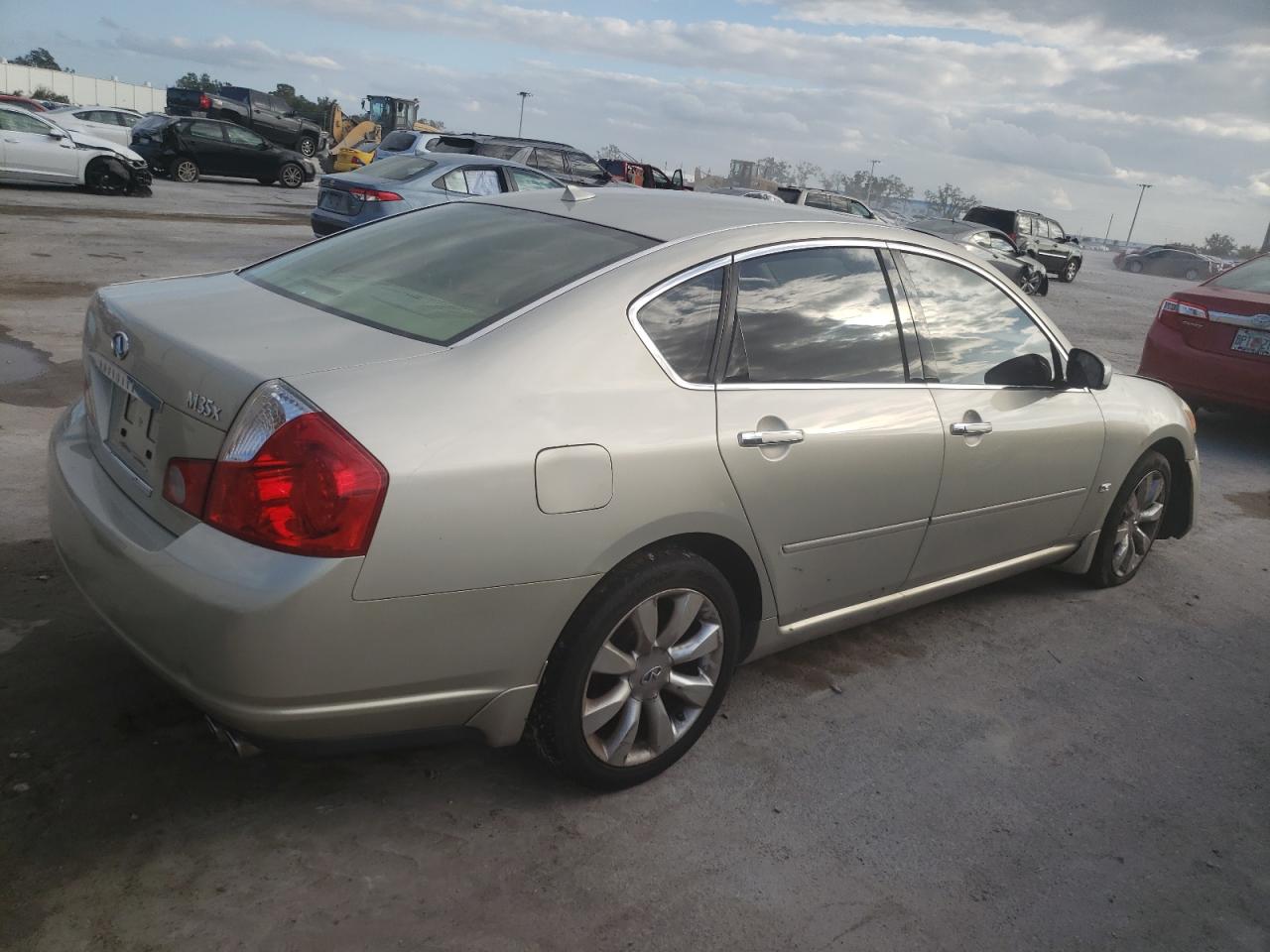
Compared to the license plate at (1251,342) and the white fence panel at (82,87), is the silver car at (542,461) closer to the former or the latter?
the license plate at (1251,342)

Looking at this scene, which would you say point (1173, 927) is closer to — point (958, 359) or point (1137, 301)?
point (958, 359)

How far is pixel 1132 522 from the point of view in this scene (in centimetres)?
491

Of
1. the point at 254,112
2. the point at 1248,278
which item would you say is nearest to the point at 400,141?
the point at 254,112

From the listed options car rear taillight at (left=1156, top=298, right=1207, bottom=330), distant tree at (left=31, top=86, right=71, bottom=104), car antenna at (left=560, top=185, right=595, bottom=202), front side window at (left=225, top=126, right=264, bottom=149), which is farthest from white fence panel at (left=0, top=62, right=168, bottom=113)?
car antenna at (left=560, top=185, right=595, bottom=202)

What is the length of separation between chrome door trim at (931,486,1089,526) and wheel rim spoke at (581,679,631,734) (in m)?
1.41

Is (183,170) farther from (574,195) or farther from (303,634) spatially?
(303,634)

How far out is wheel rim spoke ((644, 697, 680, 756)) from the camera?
2.95 metres

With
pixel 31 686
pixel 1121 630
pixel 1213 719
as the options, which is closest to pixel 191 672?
pixel 31 686

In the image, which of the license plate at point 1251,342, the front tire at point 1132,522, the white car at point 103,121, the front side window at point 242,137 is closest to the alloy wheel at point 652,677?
the front tire at point 1132,522

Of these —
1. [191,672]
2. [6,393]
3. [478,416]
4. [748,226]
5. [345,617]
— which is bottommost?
[6,393]

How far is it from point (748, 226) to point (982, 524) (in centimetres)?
150

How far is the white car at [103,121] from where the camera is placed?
24.9 metres

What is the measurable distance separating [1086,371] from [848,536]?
5.17 feet

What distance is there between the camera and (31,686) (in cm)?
309
